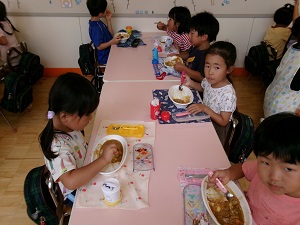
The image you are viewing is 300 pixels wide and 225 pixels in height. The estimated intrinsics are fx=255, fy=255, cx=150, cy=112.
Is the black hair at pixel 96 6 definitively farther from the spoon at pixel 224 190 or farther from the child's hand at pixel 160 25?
the spoon at pixel 224 190

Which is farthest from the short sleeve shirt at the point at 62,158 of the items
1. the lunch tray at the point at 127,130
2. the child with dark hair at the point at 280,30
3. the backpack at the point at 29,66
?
the child with dark hair at the point at 280,30

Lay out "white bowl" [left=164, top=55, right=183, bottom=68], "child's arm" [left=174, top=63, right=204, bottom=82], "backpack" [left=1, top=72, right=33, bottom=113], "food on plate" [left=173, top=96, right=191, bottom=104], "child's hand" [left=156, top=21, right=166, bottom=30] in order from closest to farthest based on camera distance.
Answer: "food on plate" [left=173, top=96, right=191, bottom=104] → "child's arm" [left=174, top=63, right=204, bottom=82] → "white bowl" [left=164, top=55, right=183, bottom=68] → "backpack" [left=1, top=72, right=33, bottom=113] → "child's hand" [left=156, top=21, right=166, bottom=30]

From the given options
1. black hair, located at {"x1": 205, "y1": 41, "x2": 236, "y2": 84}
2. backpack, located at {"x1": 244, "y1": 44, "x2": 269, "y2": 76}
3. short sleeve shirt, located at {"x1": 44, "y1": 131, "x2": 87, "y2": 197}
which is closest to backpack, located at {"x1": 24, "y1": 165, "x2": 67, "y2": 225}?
short sleeve shirt, located at {"x1": 44, "y1": 131, "x2": 87, "y2": 197}

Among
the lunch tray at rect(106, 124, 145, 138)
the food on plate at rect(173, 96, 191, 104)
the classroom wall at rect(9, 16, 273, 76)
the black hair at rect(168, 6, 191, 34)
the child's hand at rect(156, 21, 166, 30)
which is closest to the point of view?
the lunch tray at rect(106, 124, 145, 138)

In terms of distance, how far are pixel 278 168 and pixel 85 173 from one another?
0.76 metres

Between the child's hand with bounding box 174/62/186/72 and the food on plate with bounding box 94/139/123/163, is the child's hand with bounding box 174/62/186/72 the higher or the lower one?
the higher one

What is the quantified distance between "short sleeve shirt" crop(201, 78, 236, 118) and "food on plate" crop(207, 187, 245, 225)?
693 millimetres

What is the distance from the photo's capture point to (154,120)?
1562mm

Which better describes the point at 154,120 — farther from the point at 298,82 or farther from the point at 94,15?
the point at 94,15

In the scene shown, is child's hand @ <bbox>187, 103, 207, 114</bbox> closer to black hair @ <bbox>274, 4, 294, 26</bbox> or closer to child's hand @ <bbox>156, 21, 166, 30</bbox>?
child's hand @ <bbox>156, 21, 166, 30</bbox>

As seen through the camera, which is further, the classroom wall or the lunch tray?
the classroom wall

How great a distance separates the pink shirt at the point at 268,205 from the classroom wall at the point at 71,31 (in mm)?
2768

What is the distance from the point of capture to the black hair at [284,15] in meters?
3.21

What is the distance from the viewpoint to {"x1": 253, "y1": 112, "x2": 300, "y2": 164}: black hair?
824 mm
